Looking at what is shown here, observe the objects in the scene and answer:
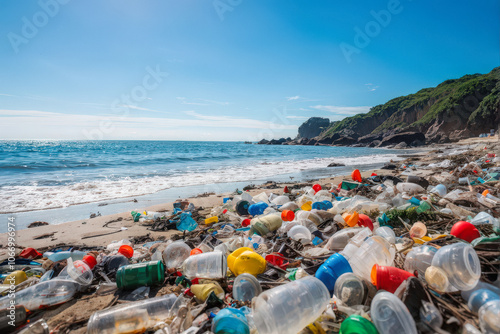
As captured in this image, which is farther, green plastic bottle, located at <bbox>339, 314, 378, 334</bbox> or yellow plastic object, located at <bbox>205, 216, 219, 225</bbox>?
yellow plastic object, located at <bbox>205, 216, 219, 225</bbox>

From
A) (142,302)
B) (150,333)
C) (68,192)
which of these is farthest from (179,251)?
(68,192)

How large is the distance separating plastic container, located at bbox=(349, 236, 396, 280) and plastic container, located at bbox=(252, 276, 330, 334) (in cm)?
54

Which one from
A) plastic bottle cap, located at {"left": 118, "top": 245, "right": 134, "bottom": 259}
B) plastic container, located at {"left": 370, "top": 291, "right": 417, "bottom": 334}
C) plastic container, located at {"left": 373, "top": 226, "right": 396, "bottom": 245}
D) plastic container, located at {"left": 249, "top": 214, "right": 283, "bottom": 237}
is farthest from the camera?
plastic container, located at {"left": 249, "top": 214, "right": 283, "bottom": 237}

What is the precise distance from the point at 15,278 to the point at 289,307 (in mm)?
2804

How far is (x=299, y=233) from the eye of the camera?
3.13 m

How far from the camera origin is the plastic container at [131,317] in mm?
1798

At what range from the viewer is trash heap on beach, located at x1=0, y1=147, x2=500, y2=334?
1486 mm

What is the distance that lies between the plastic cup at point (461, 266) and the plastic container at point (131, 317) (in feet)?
6.75

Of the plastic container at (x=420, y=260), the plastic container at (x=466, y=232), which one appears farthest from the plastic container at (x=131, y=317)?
the plastic container at (x=466, y=232)

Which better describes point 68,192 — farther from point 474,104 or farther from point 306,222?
point 474,104

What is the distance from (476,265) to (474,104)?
53485 millimetres

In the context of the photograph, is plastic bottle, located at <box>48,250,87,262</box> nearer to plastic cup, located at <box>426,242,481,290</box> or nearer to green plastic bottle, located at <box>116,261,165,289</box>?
green plastic bottle, located at <box>116,261,165,289</box>

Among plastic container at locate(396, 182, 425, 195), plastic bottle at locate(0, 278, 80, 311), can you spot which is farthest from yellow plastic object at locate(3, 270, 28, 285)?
plastic container at locate(396, 182, 425, 195)

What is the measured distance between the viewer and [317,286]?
166cm
